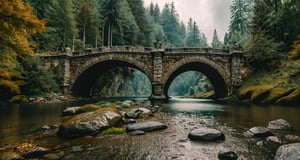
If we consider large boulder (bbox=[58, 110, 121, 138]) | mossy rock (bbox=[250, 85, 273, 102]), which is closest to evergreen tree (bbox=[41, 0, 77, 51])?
mossy rock (bbox=[250, 85, 273, 102])

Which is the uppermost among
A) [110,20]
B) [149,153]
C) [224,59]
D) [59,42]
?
[110,20]

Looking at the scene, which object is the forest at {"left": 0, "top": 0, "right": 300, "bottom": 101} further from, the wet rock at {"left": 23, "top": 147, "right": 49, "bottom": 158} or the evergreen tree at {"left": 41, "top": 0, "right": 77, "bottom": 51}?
the wet rock at {"left": 23, "top": 147, "right": 49, "bottom": 158}

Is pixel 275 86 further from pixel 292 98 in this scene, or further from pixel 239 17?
pixel 239 17

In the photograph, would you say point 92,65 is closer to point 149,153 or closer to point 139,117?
point 139,117

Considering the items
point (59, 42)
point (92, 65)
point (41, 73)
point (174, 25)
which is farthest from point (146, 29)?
point (174, 25)

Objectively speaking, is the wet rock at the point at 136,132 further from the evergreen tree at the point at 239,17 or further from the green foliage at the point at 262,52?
the evergreen tree at the point at 239,17

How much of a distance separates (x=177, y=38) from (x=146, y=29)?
58.0 metres

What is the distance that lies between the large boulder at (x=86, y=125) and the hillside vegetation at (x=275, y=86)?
16.3 m

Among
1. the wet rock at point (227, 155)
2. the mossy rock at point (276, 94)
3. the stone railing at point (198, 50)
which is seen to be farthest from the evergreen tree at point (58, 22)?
the wet rock at point (227, 155)

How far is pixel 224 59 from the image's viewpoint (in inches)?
1071

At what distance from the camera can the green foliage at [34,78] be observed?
936 inches

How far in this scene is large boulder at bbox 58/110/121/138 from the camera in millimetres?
7285

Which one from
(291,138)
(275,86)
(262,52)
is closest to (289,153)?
(291,138)

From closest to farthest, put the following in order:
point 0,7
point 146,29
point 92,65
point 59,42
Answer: point 0,7 → point 92,65 → point 59,42 → point 146,29
